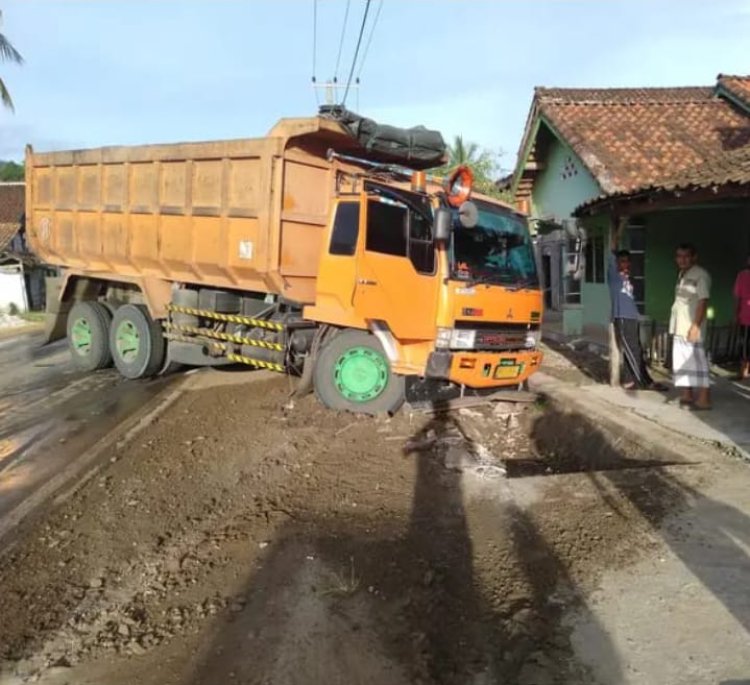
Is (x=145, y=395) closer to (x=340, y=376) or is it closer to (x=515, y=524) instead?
(x=340, y=376)

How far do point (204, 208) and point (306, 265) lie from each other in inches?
59.9

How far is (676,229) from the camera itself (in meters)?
12.6

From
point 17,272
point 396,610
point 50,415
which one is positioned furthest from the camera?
point 17,272

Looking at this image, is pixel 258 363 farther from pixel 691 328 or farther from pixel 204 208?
pixel 691 328

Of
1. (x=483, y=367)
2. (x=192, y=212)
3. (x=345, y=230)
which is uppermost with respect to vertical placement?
(x=192, y=212)

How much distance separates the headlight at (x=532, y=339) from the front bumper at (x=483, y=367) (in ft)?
0.22

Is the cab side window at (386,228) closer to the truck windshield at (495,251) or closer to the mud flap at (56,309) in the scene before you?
the truck windshield at (495,251)

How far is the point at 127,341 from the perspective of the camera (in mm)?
Result: 10016

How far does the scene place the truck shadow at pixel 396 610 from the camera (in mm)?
3021

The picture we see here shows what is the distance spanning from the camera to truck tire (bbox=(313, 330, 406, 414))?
7285 mm

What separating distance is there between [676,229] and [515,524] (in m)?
9.71

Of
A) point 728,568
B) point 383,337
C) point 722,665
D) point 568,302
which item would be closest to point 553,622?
point 722,665

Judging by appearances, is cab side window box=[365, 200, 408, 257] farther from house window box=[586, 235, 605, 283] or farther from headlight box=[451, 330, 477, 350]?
house window box=[586, 235, 605, 283]

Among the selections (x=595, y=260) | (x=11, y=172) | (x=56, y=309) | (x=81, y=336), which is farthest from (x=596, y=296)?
(x=11, y=172)
